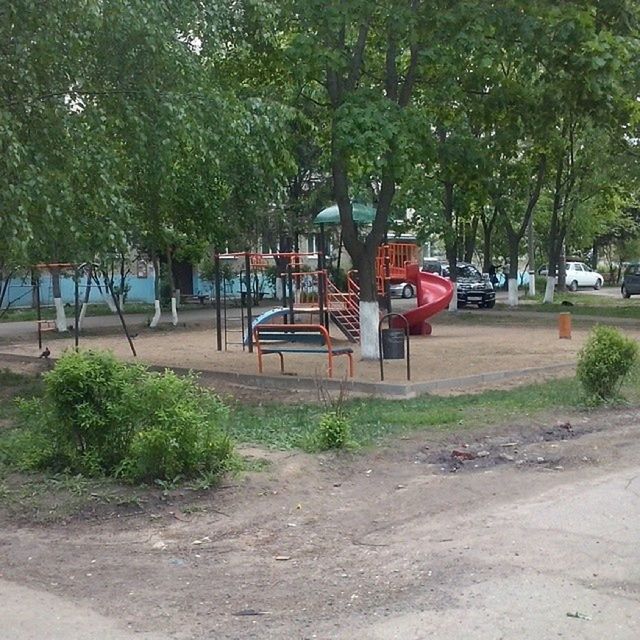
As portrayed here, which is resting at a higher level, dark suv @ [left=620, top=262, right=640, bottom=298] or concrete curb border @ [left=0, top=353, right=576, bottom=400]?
dark suv @ [left=620, top=262, right=640, bottom=298]

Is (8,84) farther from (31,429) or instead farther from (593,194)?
(593,194)

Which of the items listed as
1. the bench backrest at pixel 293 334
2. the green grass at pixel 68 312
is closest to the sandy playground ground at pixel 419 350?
the bench backrest at pixel 293 334

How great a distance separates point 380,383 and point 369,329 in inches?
Result: 123

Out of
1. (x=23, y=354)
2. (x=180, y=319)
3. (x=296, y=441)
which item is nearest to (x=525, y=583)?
(x=296, y=441)

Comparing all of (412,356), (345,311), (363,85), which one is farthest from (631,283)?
(363,85)

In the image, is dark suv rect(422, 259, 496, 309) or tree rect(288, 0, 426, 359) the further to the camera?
dark suv rect(422, 259, 496, 309)

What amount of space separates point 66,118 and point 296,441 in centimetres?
439

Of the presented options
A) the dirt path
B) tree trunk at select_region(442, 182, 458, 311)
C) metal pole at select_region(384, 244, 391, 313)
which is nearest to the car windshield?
tree trunk at select_region(442, 182, 458, 311)

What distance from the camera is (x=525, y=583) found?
18.3ft

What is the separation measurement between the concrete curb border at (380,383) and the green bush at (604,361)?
2449 millimetres

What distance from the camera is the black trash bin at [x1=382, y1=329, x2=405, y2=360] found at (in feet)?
54.9

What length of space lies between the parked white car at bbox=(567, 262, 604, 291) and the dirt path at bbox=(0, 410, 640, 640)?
46485mm

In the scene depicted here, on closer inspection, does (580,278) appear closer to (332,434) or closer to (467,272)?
(467,272)

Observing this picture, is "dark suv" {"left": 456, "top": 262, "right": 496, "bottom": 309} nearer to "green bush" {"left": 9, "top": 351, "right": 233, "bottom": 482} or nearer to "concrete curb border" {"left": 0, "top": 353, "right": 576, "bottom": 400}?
"concrete curb border" {"left": 0, "top": 353, "right": 576, "bottom": 400}
